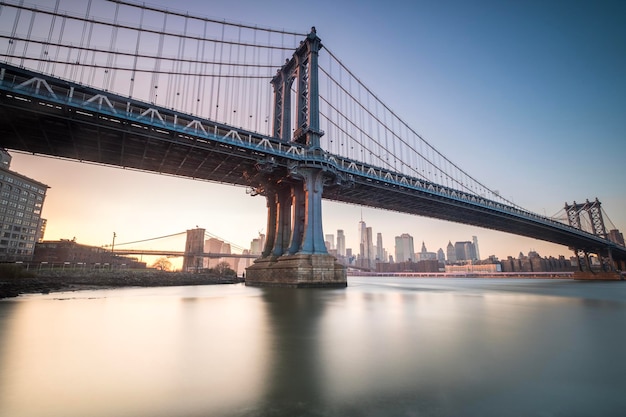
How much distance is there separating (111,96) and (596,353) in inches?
1146

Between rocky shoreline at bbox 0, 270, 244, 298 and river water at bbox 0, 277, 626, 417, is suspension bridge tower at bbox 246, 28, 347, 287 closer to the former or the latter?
rocky shoreline at bbox 0, 270, 244, 298

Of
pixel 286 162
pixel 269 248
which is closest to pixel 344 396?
pixel 286 162

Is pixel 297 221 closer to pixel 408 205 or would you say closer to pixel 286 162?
pixel 286 162

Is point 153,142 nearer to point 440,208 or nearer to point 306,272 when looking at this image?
point 306,272

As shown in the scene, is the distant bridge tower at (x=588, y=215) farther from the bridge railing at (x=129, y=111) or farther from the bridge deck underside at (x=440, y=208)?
the bridge railing at (x=129, y=111)

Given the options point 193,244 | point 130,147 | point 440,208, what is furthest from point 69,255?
point 440,208

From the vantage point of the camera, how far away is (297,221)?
99.1ft

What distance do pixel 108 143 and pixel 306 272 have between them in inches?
860

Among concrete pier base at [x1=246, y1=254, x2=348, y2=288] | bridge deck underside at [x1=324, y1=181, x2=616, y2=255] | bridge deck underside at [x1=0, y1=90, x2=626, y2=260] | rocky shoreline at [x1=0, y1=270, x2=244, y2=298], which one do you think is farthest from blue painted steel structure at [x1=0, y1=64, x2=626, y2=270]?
rocky shoreline at [x1=0, y1=270, x2=244, y2=298]

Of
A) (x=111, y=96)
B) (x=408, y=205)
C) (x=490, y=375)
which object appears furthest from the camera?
Answer: (x=408, y=205)

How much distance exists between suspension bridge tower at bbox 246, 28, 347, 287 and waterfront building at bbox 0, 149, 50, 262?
80149 millimetres

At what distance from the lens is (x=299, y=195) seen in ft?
103

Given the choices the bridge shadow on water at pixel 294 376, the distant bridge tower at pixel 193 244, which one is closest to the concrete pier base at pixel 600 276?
the bridge shadow on water at pixel 294 376

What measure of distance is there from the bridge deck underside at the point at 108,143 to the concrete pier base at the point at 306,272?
35.8 feet
